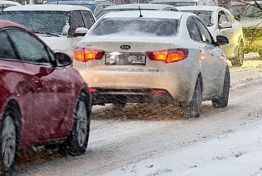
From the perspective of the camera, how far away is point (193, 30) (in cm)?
1537

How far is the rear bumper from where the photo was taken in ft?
45.6

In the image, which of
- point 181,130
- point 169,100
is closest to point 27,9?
point 169,100

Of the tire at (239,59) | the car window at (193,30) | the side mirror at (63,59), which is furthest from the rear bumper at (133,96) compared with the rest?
the tire at (239,59)

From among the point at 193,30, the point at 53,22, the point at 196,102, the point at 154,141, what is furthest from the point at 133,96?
the point at 53,22

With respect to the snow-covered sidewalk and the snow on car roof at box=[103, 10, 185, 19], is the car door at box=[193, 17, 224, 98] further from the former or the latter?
the snow-covered sidewalk

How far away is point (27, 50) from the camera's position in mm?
9617

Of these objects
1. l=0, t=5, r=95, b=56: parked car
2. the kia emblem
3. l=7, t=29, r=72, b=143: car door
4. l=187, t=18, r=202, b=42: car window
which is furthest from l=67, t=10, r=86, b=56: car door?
l=7, t=29, r=72, b=143: car door

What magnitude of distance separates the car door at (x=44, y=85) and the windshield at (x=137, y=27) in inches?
164

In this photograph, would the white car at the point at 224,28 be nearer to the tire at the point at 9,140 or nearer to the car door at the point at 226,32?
the car door at the point at 226,32

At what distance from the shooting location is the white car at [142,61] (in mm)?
13766

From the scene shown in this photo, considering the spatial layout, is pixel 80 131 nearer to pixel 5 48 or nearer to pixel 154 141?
pixel 154 141

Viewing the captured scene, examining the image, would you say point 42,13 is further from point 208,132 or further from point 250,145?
point 250,145

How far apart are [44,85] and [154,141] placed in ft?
8.52

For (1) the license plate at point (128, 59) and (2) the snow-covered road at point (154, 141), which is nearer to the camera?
(2) the snow-covered road at point (154, 141)
